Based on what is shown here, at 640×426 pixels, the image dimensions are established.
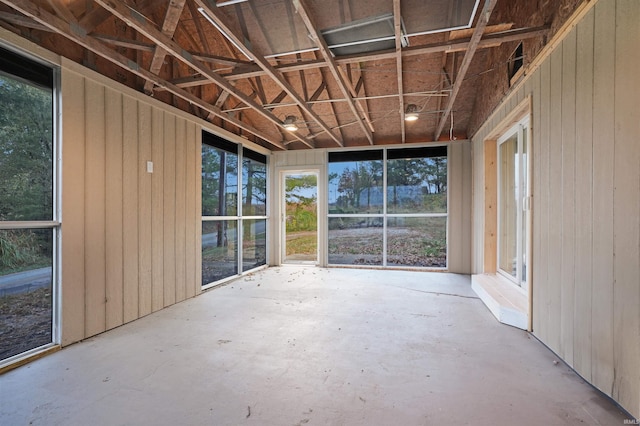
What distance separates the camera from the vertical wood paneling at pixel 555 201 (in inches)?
94.7

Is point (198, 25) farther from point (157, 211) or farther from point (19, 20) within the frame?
point (157, 211)

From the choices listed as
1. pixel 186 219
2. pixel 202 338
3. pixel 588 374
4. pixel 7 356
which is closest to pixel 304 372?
pixel 202 338

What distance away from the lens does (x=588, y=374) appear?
2045 millimetres

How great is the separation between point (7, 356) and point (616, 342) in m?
4.41

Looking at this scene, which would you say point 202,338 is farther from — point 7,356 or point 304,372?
point 7,356

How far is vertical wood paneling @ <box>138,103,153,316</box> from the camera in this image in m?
3.50

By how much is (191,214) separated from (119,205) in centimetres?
120

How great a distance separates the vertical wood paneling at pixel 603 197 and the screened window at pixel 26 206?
432 centimetres

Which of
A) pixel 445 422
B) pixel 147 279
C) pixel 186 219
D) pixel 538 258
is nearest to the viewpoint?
pixel 445 422

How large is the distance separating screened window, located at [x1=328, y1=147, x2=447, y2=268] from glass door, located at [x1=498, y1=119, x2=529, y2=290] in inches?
65.1

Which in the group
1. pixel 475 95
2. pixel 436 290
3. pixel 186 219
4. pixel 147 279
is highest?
pixel 475 95

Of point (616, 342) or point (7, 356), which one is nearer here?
point (616, 342)

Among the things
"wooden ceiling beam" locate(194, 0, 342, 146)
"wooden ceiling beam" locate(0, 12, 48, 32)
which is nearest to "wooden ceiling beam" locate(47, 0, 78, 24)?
"wooden ceiling beam" locate(0, 12, 48, 32)

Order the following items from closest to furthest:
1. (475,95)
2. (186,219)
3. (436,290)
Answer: (186,219)
(436,290)
(475,95)
